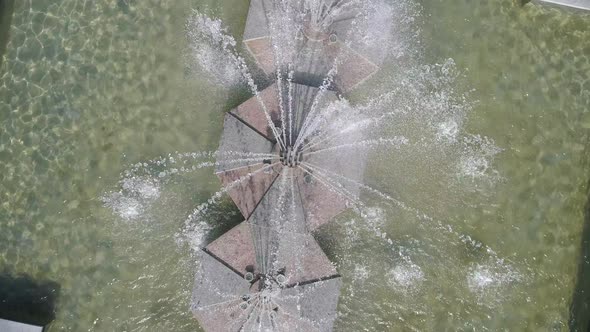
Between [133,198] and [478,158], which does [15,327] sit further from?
[478,158]

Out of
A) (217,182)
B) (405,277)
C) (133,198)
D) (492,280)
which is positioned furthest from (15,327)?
(492,280)

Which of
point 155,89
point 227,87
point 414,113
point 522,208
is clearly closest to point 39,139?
point 155,89

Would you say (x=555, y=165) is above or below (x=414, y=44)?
below

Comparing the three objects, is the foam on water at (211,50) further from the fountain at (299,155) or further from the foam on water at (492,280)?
the foam on water at (492,280)

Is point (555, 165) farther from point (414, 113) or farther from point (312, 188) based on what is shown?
point (312, 188)

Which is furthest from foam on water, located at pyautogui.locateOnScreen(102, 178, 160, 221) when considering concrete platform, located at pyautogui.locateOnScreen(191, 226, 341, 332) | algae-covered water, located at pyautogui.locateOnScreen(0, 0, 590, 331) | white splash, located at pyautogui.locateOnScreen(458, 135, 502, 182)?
white splash, located at pyautogui.locateOnScreen(458, 135, 502, 182)

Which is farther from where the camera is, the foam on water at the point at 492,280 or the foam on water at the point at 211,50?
the foam on water at the point at 211,50

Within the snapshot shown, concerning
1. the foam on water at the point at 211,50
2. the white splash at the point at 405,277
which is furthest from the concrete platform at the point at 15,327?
the white splash at the point at 405,277
